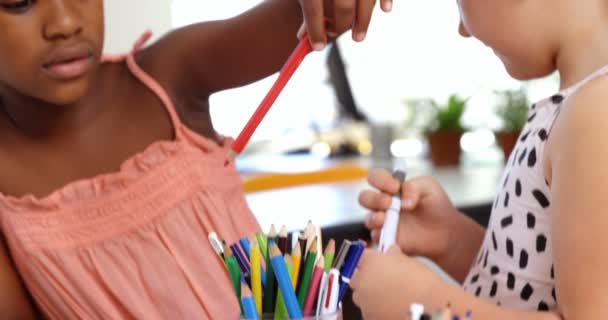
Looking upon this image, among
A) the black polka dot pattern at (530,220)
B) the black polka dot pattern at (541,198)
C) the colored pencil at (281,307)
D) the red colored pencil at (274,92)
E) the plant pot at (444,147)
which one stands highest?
the red colored pencil at (274,92)

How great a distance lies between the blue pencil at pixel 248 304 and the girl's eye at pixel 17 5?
0.33 m

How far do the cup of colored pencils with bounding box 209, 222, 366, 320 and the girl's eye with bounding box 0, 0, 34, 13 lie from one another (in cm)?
27

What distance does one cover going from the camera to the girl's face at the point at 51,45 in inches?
27.0

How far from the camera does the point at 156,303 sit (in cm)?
77

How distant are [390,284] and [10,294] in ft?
1.22

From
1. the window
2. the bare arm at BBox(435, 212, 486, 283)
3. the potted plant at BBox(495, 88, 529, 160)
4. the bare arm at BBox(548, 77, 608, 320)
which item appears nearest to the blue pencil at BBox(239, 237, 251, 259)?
the bare arm at BBox(548, 77, 608, 320)

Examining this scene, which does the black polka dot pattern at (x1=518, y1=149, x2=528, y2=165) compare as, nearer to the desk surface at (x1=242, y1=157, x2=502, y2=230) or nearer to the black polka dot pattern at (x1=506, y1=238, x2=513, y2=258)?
the black polka dot pattern at (x1=506, y1=238, x2=513, y2=258)

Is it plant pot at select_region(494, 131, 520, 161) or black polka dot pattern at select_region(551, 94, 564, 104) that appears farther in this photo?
plant pot at select_region(494, 131, 520, 161)

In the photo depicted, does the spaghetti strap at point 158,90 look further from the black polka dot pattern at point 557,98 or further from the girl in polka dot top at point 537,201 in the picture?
the black polka dot pattern at point 557,98

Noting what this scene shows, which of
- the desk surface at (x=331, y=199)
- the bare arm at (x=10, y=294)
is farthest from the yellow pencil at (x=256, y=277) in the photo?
the desk surface at (x=331, y=199)

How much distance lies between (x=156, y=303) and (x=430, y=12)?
6.10ft

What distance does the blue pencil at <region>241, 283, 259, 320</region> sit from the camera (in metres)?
0.51

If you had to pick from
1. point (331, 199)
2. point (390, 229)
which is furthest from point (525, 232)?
point (331, 199)

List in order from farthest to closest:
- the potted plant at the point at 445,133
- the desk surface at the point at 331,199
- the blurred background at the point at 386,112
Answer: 1. the potted plant at the point at 445,133
2. the blurred background at the point at 386,112
3. the desk surface at the point at 331,199
